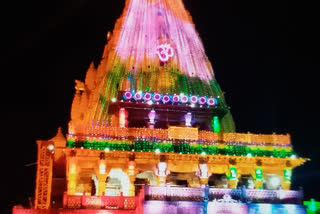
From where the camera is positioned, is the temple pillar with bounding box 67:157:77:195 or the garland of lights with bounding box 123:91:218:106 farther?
the garland of lights with bounding box 123:91:218:106

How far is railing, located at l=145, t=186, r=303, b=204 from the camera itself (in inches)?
1182

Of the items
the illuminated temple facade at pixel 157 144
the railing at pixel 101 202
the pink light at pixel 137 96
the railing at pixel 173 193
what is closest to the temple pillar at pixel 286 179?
the illuminated temple facade at pixel 157 144

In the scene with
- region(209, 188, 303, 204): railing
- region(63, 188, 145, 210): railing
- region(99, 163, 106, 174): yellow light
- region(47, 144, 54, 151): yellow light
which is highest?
region(47, 144, 54, 151): yellow light

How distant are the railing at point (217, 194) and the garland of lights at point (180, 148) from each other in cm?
583

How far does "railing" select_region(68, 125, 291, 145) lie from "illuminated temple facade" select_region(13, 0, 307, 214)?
83 mm

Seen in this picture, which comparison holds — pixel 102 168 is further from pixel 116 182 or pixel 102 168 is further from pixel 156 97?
pixel 156 97

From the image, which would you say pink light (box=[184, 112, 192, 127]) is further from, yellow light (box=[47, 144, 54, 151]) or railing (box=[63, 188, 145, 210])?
yellow light (box=[47, 144, 54, 151])

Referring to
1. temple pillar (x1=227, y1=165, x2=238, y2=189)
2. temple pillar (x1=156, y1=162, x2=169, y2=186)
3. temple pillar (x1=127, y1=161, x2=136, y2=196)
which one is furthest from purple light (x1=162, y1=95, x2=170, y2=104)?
temple pillar (x1=227, y1=165, x2=238, y2=189)

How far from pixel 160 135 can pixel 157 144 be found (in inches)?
48.1

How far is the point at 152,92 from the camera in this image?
4178 centimetres

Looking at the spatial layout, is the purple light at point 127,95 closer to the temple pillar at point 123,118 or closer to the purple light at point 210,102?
the temple pillar at point 123,118

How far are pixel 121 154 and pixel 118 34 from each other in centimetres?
1633

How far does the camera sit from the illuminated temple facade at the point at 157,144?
30.9 metres

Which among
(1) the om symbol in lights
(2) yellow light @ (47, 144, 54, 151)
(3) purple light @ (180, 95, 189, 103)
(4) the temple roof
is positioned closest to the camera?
(2) yellow light @ (47, 144, 54, 151)
